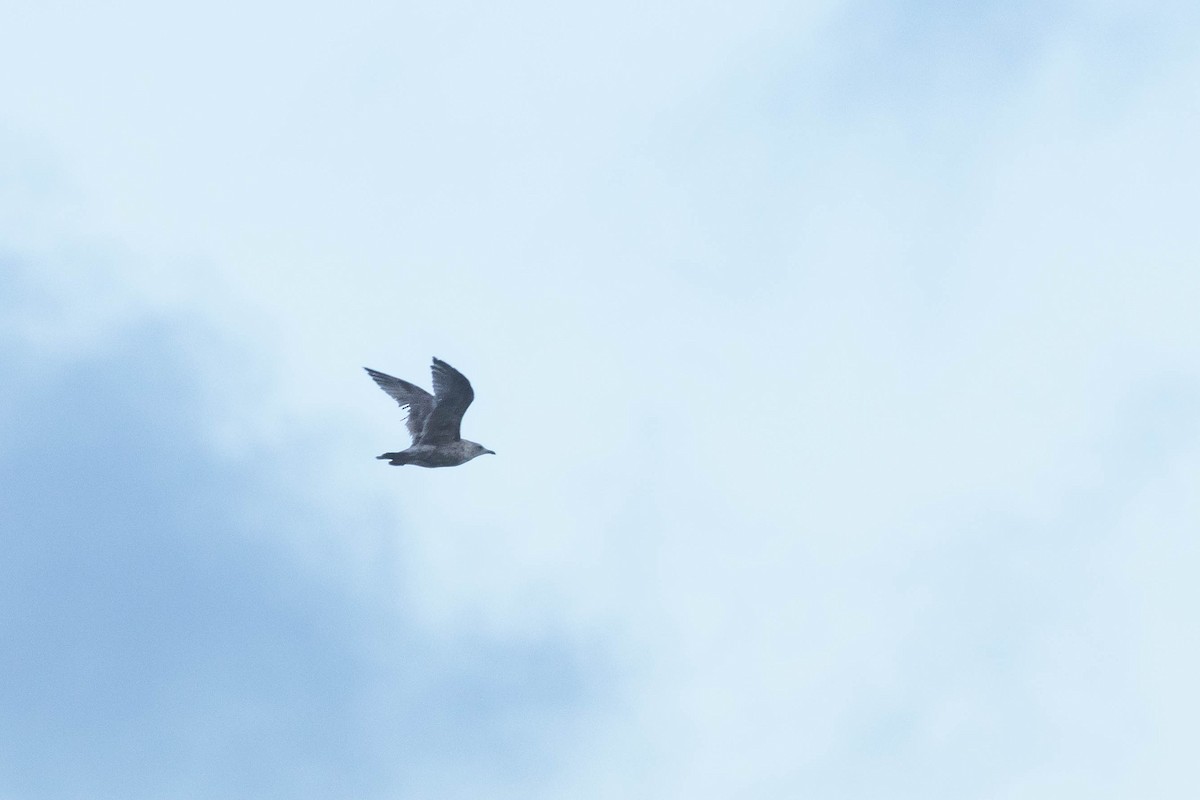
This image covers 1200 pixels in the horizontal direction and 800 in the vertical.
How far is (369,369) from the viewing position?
61.2 meters

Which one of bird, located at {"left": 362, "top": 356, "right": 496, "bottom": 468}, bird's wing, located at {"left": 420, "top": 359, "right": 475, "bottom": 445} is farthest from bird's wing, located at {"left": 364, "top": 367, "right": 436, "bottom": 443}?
bird's wing, located at {"left": 420, "top": 359, "right": 475, "bottom": 445}

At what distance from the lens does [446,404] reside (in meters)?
56.1

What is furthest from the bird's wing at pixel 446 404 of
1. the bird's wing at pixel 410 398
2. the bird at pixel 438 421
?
the bird's wing at pixel 410 398

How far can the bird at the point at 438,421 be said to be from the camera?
181ft

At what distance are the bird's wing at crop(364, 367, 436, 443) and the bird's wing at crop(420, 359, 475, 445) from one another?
717 mm

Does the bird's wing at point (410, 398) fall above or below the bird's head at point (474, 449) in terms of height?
above

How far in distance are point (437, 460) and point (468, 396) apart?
115 inches

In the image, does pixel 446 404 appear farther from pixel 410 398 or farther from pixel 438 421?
pixel 410 398

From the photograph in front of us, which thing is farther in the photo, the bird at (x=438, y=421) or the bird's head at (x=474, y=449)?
the bird's head at (x=474, y=449)

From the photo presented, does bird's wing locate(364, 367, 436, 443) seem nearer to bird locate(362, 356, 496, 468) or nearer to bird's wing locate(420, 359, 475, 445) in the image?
bird locate(362, 356, 496, 468)

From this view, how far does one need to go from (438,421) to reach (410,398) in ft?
10.8

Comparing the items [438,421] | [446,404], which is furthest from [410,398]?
[446,404]

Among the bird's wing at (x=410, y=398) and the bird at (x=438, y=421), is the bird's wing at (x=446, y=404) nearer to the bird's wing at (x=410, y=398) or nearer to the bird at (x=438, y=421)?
the bird at (x=438, y=421)

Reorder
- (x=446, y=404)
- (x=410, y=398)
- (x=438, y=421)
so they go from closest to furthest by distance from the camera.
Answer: (x=446, y=404) → (x=438, y=421) → (x=410, y=398)
